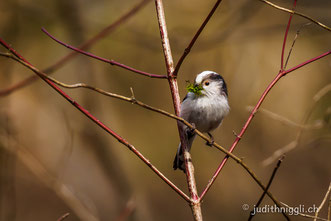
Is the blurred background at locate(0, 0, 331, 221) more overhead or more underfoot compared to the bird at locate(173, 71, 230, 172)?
more overhead

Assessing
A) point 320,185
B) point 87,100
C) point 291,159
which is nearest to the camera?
point 87,100

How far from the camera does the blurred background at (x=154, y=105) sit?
6.18 meters

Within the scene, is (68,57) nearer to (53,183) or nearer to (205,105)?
(205,105)

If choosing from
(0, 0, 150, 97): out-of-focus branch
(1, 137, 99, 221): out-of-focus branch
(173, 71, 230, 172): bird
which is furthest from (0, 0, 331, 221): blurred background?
(0, 0, 150, 97): out-of-focus branch

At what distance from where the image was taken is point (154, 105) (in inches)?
293

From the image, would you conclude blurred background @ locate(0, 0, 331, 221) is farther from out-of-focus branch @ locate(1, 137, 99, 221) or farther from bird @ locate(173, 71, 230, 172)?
bird @ locate(173, 71, 230, 172)

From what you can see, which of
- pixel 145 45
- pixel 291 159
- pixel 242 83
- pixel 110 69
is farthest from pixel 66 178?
pixel 291 159

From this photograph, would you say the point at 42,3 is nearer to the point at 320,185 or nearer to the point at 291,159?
Result: the point at 291,159

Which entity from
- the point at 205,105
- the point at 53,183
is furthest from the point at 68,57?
the point at 53,183

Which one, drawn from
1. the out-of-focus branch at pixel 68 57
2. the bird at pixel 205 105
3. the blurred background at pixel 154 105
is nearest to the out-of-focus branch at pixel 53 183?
the bird at pixel 205 105

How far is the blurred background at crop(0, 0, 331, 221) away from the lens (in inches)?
243

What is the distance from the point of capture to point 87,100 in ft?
20.5

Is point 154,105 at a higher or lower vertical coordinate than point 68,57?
higher

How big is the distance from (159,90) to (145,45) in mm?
1932
